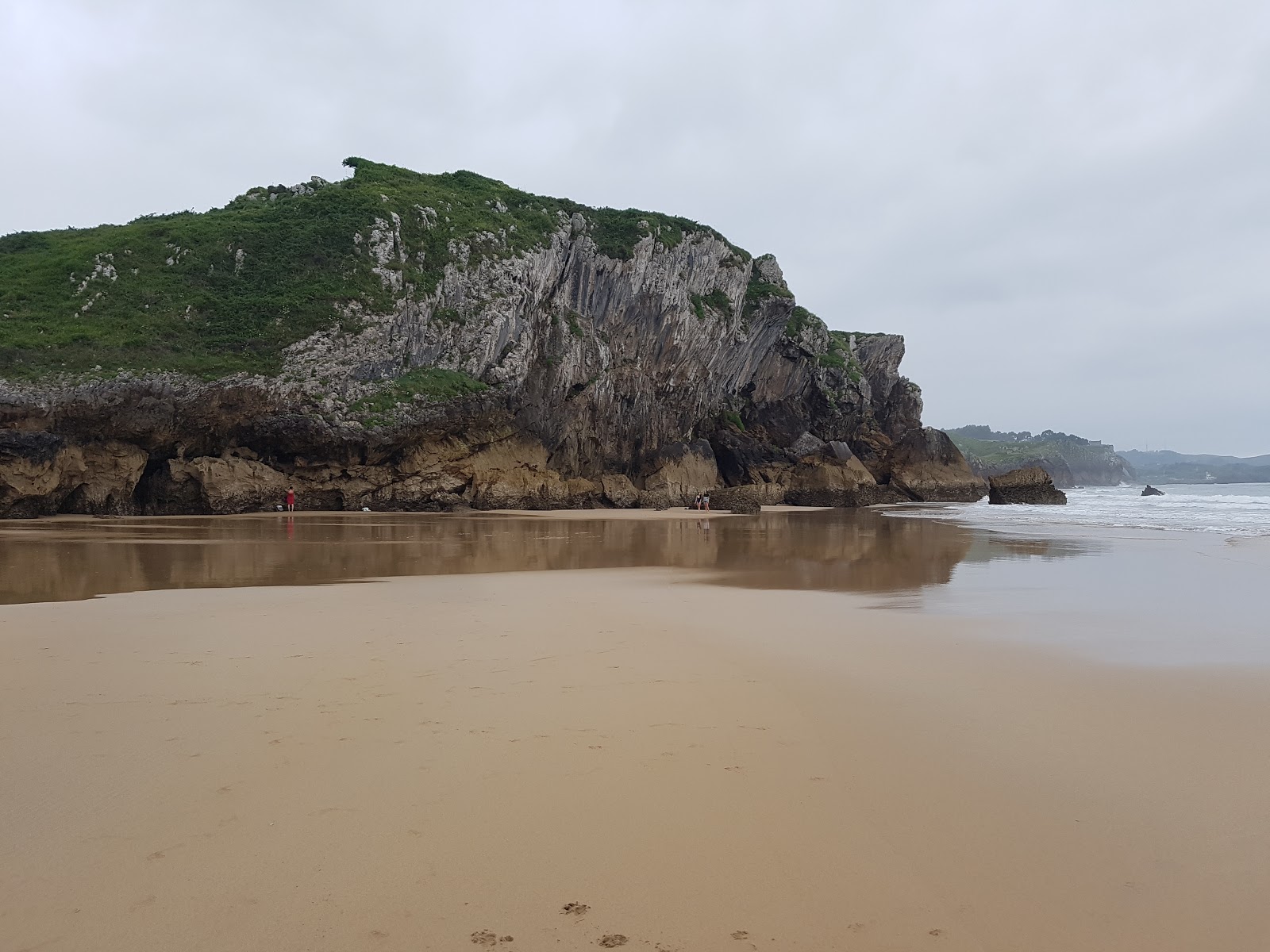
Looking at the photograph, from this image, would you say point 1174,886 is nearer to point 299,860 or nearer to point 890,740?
point 890,740

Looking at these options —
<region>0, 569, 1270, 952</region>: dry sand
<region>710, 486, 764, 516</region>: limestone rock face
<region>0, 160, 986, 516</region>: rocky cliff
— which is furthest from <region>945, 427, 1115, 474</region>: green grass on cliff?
<region>0, 569, 1270, 952</region>: dry sand

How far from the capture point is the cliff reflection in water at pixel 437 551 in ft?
33.1

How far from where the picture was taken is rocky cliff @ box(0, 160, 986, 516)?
79.7 ft

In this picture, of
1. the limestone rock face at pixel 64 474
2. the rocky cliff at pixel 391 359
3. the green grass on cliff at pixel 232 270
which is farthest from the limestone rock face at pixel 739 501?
the limestone rock face at pixel 64 474

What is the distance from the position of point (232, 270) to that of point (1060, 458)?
125 meters

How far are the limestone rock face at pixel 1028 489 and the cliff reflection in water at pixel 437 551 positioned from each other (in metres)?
25.8

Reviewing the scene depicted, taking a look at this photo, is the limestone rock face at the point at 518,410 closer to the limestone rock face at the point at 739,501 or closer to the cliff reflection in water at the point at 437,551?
the limestone rock face at the point at 739,501

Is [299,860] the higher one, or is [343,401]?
[343,401]

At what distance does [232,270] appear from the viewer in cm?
3100

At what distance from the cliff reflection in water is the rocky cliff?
4129mm

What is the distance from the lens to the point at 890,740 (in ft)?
12.9

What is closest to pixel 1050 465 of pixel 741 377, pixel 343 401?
pixel 741 377

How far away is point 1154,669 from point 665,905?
4983mm

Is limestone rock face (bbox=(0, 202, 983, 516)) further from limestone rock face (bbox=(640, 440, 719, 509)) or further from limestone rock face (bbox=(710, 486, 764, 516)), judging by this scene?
limestone rock face (bbox=(710, 486, 764, 516))
